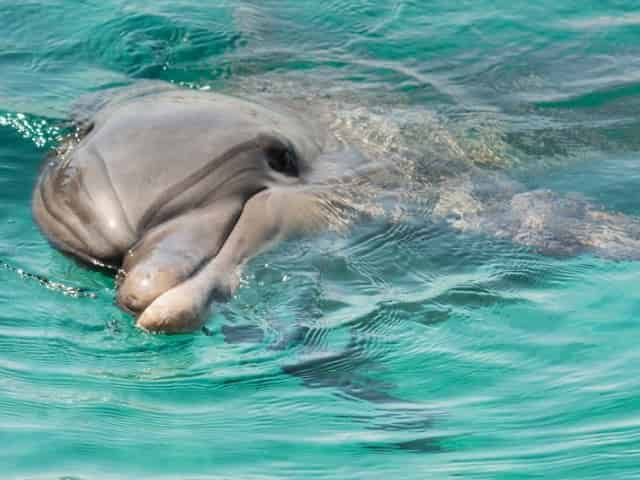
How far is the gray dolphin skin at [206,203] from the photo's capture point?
635 centimetres

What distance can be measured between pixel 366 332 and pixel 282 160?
156 cm

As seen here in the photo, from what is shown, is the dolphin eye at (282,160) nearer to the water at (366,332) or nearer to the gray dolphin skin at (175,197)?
the gray dolphin skin at (175,197)

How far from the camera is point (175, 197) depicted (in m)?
6.83

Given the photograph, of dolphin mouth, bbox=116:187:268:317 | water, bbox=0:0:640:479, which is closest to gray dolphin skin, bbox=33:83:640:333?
dolphin mouth, bbox=116:187:268:317

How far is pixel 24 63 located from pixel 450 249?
533 centimetres

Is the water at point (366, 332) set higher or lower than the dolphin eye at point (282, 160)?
lower

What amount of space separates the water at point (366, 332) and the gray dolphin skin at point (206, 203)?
187 millimetres

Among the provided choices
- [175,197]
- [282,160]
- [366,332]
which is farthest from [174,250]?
[282,160]

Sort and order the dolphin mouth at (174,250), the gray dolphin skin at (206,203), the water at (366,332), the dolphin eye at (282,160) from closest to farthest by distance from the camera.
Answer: the water at (366,332)
the dolphin mouth at (174,250)
the gray dolphin skin at (206,203)
the dolphin eye at (282,160)

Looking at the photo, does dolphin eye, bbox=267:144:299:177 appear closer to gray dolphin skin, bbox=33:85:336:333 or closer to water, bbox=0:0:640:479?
gray dolphin skin, bbox=33:85:336:333

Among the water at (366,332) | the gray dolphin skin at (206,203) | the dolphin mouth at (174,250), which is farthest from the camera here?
the gray dolphin skin at (206,203)

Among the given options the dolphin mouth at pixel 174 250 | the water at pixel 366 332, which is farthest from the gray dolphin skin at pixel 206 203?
the water at pixel 366 332

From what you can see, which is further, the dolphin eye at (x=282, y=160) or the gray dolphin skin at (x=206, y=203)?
the dolphin eye at (x=282, y=160)

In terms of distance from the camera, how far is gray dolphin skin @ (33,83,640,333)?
6.35m
